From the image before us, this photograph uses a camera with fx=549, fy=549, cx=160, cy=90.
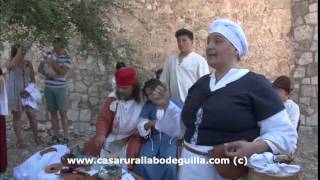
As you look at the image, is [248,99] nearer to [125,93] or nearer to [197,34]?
[125,93]

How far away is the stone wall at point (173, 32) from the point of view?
8.05 m

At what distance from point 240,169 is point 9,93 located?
4.57 m

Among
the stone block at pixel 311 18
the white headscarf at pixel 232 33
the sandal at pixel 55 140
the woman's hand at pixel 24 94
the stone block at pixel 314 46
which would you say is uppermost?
the stone block at pixel 311 18

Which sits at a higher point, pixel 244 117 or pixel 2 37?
pixel 2 37

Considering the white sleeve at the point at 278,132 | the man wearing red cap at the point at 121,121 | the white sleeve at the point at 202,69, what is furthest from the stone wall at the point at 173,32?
the white sleeve at the point at 278,132

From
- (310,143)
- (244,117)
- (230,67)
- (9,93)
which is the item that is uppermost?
(230,67)

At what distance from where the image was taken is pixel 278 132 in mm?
2453

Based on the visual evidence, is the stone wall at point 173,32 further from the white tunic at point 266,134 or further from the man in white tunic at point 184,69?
the white tunic at point 266,134

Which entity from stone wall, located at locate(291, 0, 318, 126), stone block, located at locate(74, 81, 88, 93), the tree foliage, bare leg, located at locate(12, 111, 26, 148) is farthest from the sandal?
stone wall, located at locate(291, 0, 318, 126)

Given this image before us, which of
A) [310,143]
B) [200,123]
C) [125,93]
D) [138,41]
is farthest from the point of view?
[138,41]

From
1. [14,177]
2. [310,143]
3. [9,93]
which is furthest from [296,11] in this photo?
[14,177]

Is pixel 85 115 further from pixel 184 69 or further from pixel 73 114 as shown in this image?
pixel 184 69

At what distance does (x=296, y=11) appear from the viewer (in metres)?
8.22

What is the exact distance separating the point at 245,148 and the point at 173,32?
5850 millimetres
